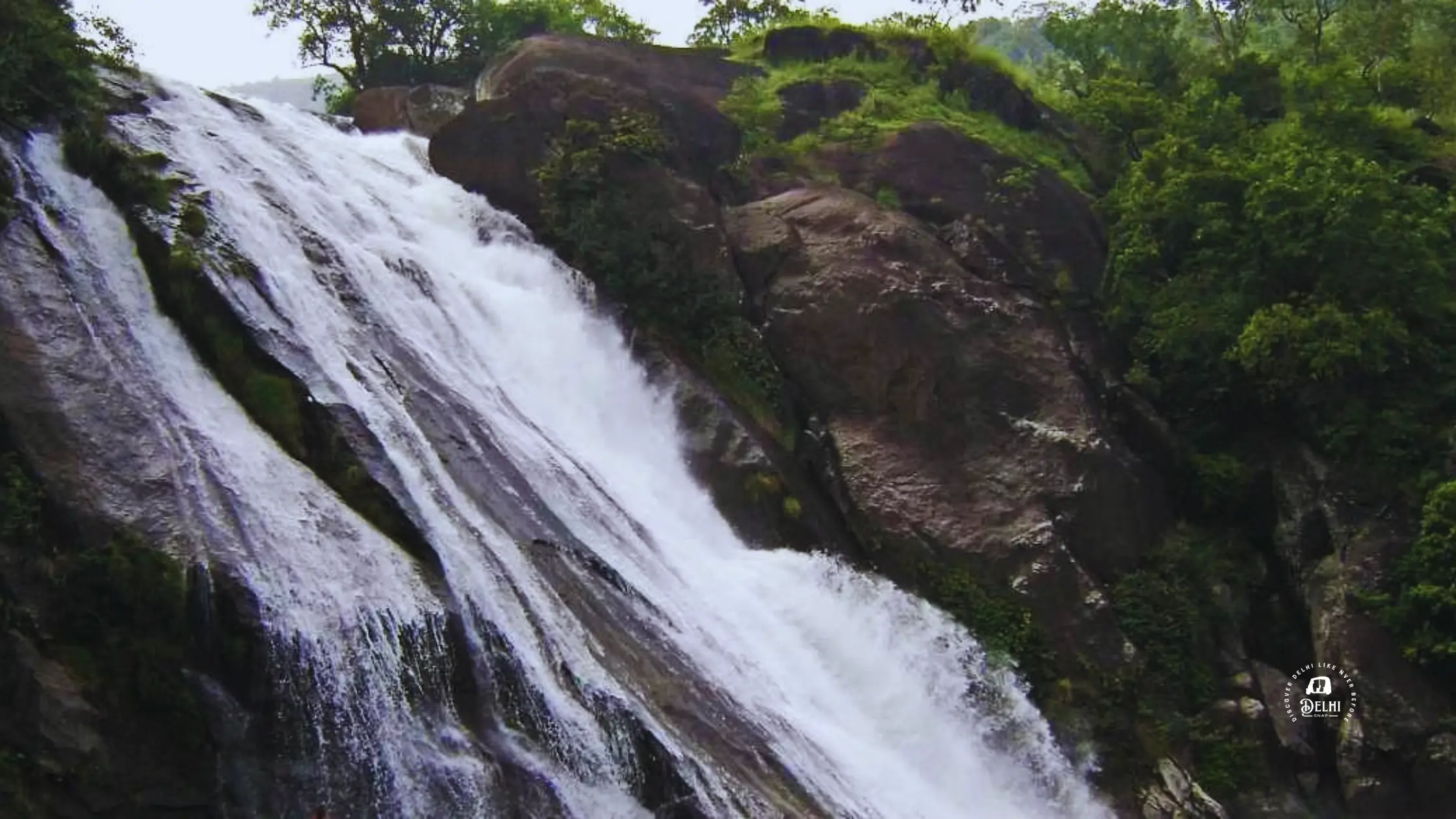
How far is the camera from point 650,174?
21047 mm

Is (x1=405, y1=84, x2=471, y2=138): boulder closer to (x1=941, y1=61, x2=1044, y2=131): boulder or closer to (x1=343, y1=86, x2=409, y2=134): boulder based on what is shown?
(x1=343, y1=86, x2=409, y2=134): boulder

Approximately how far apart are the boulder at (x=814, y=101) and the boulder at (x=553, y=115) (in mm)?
1607

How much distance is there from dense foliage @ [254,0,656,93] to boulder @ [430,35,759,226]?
6.75 m

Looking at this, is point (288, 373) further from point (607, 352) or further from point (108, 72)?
point (108, 72)

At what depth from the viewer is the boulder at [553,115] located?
21500 mm

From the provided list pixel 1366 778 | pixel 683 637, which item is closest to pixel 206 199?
pixel 683 637

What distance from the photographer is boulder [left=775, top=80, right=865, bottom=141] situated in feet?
81.1

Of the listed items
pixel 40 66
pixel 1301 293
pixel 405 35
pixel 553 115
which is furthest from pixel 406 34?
pixel 1301 293

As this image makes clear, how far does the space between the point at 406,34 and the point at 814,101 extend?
10.6m

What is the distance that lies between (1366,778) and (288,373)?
12.8 m

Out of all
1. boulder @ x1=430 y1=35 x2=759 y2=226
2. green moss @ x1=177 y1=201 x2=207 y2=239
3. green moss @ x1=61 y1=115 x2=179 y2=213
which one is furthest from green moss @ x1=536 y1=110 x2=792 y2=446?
green moss @ x1=61 y1=115 x2=179 y2=213

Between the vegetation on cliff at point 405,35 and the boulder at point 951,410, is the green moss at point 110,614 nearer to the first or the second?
the boulder at point 951,410

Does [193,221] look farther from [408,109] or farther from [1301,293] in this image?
[1301,293]

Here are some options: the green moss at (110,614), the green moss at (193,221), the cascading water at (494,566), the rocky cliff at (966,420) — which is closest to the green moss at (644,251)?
the rocky cliff at (966,420)
